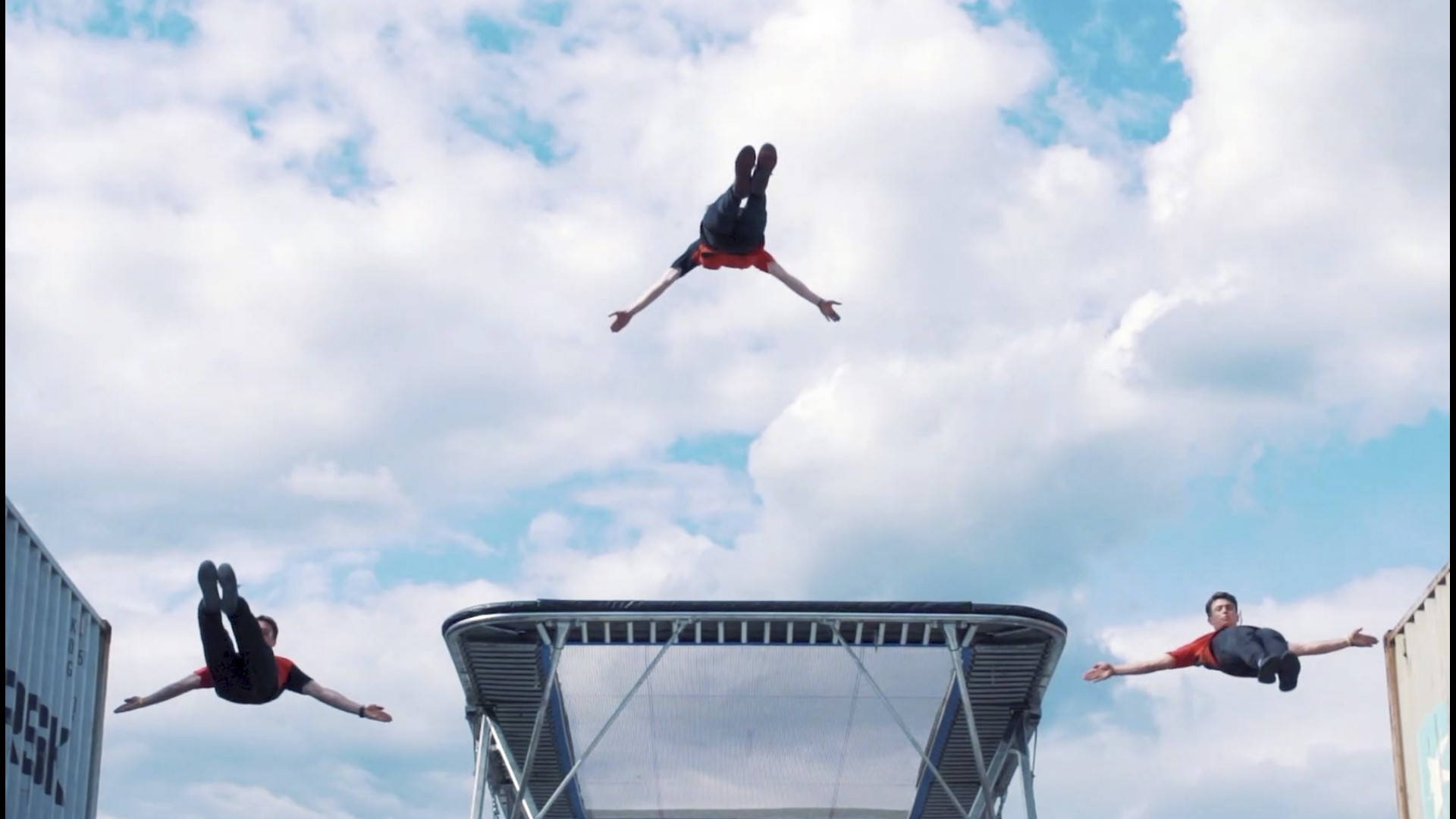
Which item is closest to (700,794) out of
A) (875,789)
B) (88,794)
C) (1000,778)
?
(875,789)

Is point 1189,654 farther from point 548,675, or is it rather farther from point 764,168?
point 548,675

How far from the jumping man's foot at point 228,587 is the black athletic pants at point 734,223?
4077 millimetres

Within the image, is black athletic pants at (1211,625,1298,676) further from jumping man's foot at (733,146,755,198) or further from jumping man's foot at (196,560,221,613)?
jumping man's foot at (196,560,221,613)

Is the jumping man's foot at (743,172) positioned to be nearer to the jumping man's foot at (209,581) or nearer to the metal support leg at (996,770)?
the jumping man's foot at (209,581)

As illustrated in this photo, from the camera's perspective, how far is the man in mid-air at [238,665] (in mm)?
11898

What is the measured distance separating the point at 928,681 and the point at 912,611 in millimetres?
2408

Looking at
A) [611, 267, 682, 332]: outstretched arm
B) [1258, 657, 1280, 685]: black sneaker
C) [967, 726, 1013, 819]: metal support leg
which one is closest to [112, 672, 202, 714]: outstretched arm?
[611, 267, 682, 332]: outstretched arm

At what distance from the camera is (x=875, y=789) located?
1008 inches

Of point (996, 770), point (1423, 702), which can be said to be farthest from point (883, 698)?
point (1423, 702)

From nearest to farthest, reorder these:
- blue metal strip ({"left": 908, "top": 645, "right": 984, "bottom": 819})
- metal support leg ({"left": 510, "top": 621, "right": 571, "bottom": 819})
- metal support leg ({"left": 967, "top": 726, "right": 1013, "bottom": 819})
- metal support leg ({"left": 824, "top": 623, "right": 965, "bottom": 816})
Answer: metal support leg ({"left": 510, "top": 621, "right": 571, "bottom": 819})
metal support leg ({"left": 824, "top": 623, "right": 965, "bottom": 816})
metal support leg ({"left": 967, "top": 726, "right": 1013, "bottom": 819})
blue metal strip ({"left": 908, "top": 645, "right": 984, "bottom": 819})

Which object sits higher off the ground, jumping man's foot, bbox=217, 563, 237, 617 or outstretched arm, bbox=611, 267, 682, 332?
outstretched arm, bbox=611, 267, 682, 332

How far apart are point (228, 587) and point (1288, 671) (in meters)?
7.69

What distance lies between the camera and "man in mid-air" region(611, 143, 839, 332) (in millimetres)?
11219

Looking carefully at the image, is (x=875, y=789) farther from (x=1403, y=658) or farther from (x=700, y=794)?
(x=1403, y=658)
